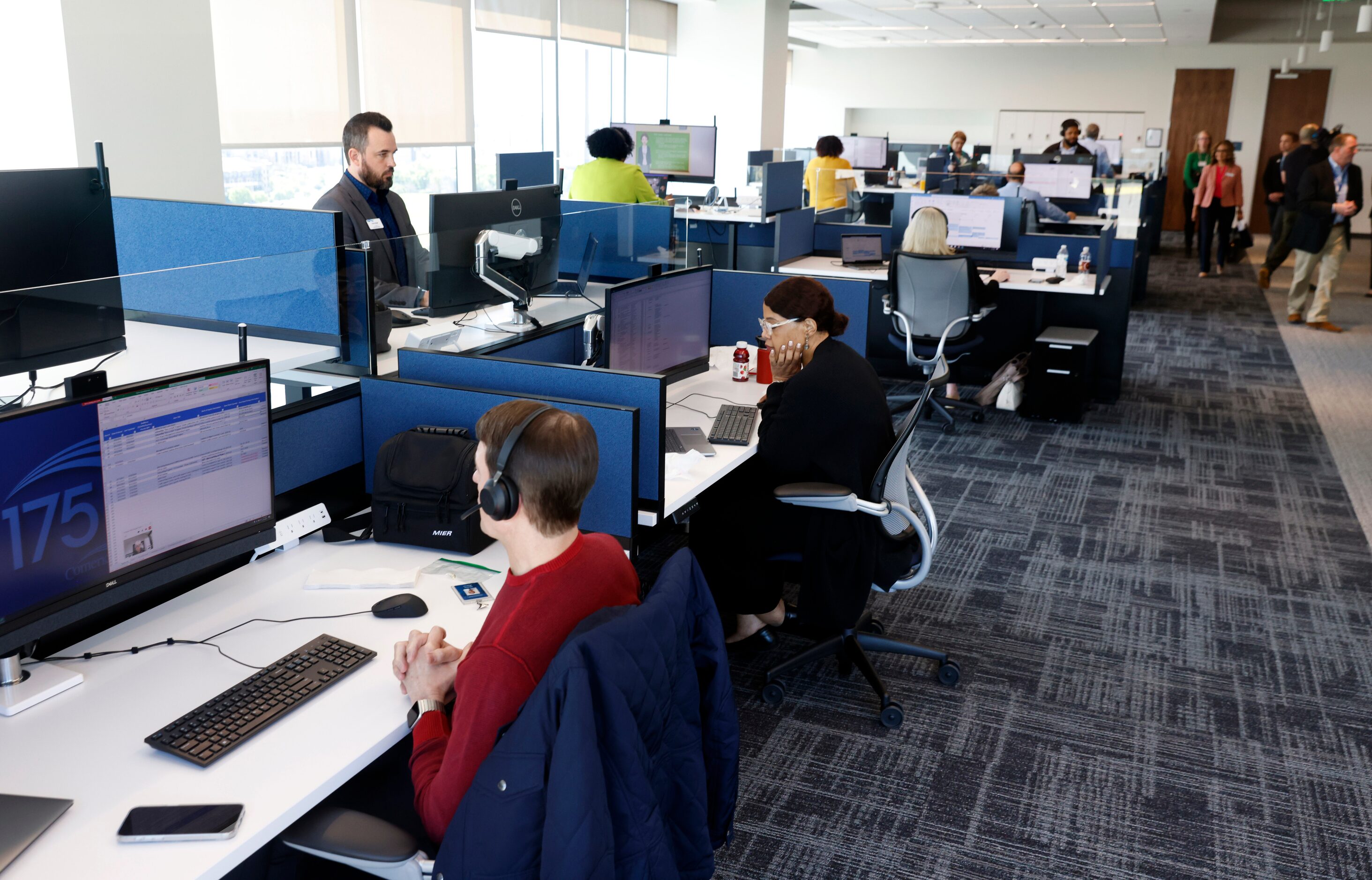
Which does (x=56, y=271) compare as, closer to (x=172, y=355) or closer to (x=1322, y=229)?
(x=172, y=355)

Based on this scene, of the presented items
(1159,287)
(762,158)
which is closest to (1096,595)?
(762,158)

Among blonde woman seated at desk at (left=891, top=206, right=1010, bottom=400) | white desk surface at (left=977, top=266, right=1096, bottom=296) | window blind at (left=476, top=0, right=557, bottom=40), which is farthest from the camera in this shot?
window blind at (left=476, top=0, right=557, bottom=40)

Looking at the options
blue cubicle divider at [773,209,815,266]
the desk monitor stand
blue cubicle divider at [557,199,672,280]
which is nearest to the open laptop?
blue cubicle divider at [773,209,815,266]

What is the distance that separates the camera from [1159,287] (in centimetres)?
984

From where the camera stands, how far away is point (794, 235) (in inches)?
254

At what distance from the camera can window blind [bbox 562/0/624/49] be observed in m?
9.59

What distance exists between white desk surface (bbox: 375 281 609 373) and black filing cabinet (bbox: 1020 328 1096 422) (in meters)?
2.82

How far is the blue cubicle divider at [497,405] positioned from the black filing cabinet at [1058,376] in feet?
12.7

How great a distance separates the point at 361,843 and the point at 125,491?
68 cm

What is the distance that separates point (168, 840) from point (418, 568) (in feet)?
2.69

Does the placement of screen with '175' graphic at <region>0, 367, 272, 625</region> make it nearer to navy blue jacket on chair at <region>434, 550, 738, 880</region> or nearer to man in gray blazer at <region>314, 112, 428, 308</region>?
navy blue jacket on chair at <region>434, 550, 738, 880</region>

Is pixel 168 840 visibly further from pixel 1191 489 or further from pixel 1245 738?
pixel 1191 489

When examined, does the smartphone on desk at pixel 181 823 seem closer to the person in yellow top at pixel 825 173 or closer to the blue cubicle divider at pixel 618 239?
the blue cubicle divider at pixel 618 239

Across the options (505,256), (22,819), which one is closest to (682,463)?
(505,256)
